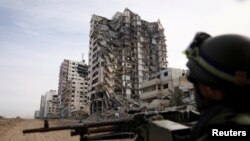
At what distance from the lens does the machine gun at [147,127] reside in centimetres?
196

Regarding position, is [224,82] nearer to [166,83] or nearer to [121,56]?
[166,83]

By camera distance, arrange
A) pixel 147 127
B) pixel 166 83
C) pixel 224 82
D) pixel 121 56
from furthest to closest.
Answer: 1. pixel 121 56
2. pixel 166 83
3. pixel 147 127
4. pixel 224 82

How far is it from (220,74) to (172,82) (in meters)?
53.0

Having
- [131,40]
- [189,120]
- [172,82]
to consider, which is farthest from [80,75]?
[189,120]

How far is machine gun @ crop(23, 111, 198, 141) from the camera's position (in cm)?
196

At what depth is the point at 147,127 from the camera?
2422mm

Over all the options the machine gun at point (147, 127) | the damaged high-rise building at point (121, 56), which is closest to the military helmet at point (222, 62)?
the machine gun at point (147, 127)

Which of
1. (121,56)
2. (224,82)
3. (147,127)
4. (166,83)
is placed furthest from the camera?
(121,56)

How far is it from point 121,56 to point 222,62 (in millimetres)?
79263

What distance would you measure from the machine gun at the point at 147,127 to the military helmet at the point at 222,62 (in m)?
0.44

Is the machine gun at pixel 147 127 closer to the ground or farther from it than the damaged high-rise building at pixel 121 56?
Answer: closer to the ground

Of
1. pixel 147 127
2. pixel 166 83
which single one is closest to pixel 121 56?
pixel 166 83

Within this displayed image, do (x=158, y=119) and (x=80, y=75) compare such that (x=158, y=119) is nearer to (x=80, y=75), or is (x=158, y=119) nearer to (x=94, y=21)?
(x=94, y=21)

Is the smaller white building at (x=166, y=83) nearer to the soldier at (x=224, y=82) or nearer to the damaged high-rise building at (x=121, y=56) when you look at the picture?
the damaged high-rise building at (x=121, y=56)
